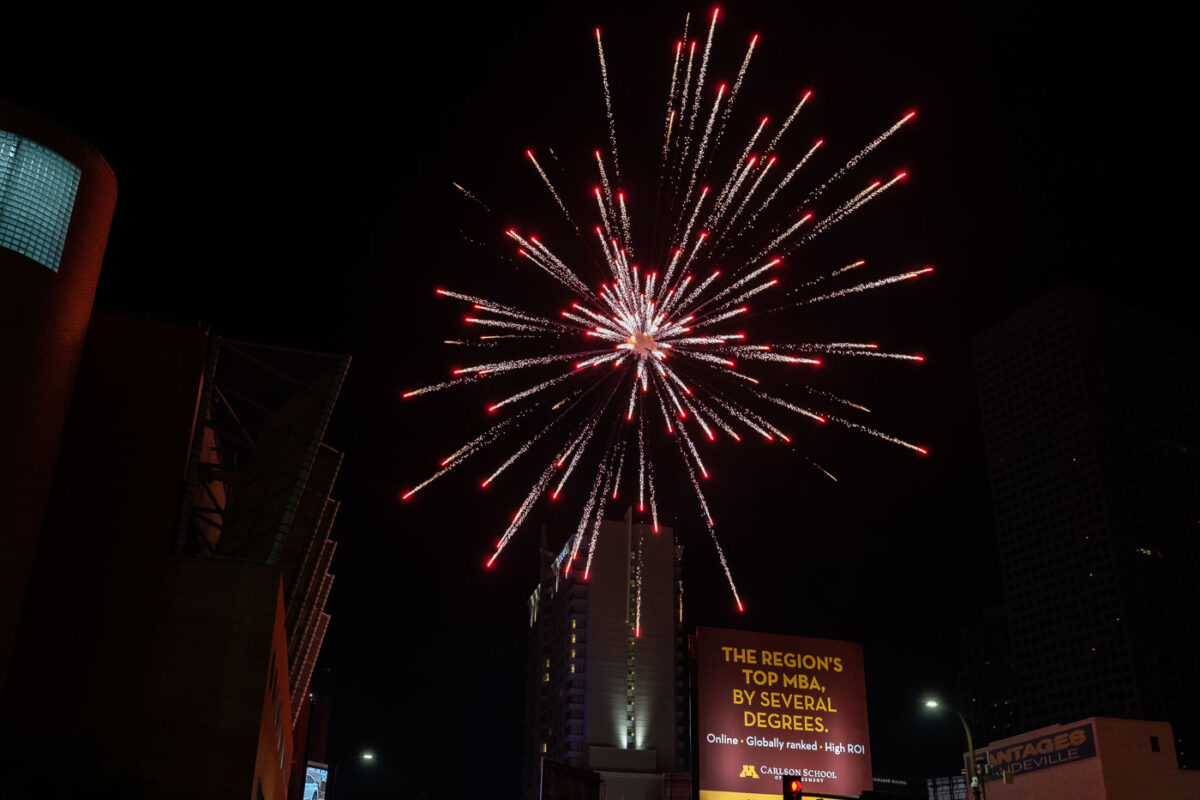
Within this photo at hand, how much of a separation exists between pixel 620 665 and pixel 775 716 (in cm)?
10232

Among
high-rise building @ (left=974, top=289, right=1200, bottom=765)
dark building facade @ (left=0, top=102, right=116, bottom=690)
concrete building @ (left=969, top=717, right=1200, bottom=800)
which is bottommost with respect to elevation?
concrete building @ (left=969, top=717, right=1200, bottom=800)

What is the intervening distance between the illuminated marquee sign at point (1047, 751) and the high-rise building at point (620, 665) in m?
78.9

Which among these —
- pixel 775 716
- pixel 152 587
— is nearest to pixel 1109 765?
pixel 775 716

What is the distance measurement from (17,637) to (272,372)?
11.1 m

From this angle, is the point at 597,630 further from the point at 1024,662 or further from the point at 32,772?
the point at 32,772

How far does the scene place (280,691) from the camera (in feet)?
145

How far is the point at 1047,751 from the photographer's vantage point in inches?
1949

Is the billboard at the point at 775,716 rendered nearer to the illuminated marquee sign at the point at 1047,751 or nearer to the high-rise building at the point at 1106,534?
the illuminated marquee sign at the point at 1047,751

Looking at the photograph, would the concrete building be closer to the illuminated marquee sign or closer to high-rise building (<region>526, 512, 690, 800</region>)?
the illuminated marquee sign

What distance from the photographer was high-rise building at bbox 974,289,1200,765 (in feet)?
589

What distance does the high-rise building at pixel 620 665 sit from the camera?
134 meters

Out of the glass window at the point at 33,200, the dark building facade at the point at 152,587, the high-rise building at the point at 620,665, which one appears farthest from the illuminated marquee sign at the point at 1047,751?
the high-rise building at the point at 620,665

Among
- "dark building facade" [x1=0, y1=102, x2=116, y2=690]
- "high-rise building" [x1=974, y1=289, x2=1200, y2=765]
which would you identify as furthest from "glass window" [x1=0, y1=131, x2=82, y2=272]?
"high-rise building" [x1=974, y1=289, x2=1200, y2=765]

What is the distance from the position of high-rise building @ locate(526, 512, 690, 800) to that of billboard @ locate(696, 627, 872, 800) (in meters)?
90.9
